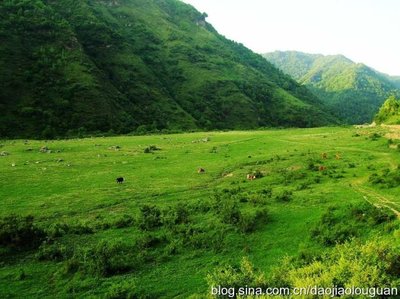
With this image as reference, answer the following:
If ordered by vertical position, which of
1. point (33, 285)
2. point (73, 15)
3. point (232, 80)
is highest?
point (73, 15)

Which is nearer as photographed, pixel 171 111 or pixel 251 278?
pixel 251 278

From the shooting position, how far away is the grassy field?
2073 centimetres

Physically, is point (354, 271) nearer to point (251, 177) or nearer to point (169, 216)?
point (169, 216)

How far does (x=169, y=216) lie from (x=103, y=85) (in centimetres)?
10105

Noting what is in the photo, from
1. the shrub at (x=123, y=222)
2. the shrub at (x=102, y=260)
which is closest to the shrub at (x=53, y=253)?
the shrub at (x=102, y=260)

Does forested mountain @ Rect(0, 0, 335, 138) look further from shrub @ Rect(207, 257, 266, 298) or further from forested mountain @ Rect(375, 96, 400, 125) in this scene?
shrub @ Rect(207, 257, 266, 298)

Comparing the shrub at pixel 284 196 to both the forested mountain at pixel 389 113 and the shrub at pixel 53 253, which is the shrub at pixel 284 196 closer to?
the shrub at pixel 53 253

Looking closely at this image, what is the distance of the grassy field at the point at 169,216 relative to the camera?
68.0 feet

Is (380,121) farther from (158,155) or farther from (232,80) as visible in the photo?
(232,80)

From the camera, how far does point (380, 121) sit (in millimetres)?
101062

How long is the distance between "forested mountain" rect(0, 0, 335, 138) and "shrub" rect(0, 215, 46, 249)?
2752 inches

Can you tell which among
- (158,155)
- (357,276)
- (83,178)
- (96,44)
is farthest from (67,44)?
(357,276)

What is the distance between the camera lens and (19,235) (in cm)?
2381

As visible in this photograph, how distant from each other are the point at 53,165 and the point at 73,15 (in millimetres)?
137890
